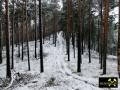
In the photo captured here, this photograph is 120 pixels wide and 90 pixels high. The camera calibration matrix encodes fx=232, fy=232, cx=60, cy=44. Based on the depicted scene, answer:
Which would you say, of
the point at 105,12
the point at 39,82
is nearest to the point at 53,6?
the point at 105,12

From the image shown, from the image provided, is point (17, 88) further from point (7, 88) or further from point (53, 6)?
point (53, 6)

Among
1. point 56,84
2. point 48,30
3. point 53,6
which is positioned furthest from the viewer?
point 48,30

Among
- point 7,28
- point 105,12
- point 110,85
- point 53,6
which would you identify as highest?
point 53,6

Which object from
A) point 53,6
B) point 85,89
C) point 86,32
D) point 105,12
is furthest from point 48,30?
point 85,89

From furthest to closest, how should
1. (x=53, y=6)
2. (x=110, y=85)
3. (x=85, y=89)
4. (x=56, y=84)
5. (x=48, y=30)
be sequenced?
1. (x=48, y=30)
2. (x=53, y=6)
3. (x=56, y=84)
4. (x=85, y=89)
5. (x=110, y=85)

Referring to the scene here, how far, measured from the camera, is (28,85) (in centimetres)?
1819

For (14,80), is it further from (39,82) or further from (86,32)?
(86,32)

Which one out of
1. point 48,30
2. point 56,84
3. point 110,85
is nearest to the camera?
point 110,85

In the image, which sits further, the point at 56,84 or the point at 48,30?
the point at 48,30

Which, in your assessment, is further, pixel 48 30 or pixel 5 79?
pixel 48 30

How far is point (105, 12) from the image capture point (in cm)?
2231

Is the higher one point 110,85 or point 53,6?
point 53,6

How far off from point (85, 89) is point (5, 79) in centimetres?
786

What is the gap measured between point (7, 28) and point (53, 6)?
42.2 metres
